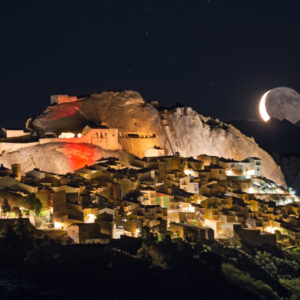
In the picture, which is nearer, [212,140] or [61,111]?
[61,111]

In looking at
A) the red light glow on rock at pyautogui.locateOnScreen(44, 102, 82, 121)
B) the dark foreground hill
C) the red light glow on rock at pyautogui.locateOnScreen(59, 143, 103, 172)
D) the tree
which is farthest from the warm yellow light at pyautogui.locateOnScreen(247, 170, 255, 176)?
the tree

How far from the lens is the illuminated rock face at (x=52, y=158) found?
38.7 meters

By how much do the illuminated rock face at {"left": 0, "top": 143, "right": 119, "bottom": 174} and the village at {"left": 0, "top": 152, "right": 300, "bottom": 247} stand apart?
1.63 m

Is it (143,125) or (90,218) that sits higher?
(143,125)

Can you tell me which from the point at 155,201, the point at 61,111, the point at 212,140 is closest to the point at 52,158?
the point at 61,111

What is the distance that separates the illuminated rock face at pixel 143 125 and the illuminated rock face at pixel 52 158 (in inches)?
18.7

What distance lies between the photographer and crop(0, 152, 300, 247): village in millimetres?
29906

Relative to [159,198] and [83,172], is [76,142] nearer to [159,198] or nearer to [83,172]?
[83,172]

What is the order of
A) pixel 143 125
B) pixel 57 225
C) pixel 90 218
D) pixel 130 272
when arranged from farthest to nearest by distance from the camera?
pixel 143 125
pixel 90 218
pixel 57 225
pixel 130 272

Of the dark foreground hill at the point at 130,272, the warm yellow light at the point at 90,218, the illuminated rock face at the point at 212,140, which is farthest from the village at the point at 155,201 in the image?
the illuminated rock face at the point at 212,140

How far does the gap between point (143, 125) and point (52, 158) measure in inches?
299

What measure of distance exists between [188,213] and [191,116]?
14.6 metres

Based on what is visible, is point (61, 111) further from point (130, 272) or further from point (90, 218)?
point (130, 272)

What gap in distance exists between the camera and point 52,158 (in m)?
39.1
